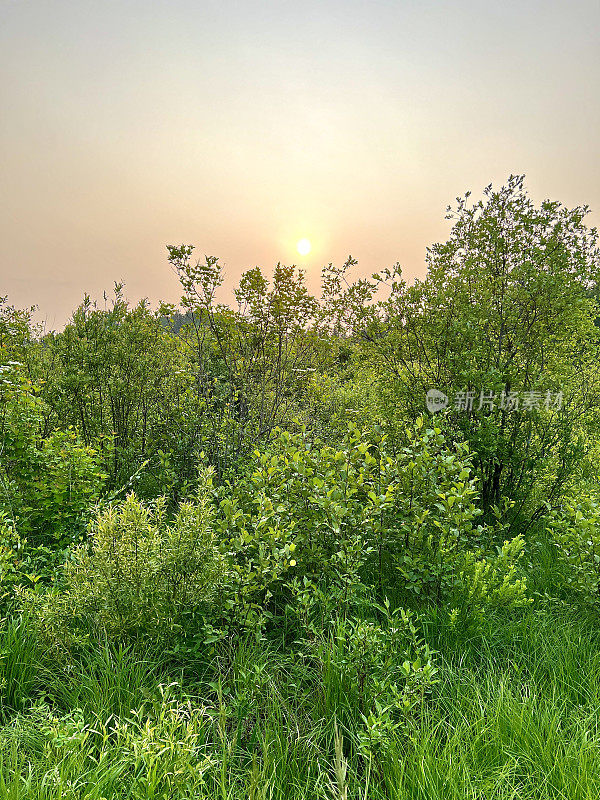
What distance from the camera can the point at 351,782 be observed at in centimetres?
186

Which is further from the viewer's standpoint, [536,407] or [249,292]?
[249,292]

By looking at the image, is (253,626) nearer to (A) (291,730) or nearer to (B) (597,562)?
(A) (291,730)

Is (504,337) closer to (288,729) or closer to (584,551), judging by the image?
(584,551)

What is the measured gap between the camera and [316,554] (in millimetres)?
2828

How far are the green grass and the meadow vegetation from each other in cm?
2

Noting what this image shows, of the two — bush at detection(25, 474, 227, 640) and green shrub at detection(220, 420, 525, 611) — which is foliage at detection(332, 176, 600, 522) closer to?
green shrub at detection(220, 420, 525, 611)

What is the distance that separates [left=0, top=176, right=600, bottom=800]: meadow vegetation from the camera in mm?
1899

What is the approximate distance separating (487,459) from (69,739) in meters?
4.20

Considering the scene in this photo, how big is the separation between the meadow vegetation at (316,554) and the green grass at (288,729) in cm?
2

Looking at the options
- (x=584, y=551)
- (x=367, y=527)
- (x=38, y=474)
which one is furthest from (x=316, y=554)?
(x=38, y=474)

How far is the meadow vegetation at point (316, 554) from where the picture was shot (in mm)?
1899

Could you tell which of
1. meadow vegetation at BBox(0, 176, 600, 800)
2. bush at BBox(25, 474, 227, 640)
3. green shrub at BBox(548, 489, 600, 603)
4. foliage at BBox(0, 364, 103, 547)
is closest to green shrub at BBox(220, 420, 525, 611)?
meadow vegetation at BBox(0, 176, 600, 800)

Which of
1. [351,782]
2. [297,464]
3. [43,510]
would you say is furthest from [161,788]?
[43,510]

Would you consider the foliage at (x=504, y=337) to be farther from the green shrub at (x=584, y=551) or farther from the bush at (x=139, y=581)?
the bush at (x=139, y=581)
